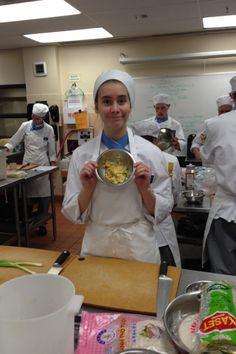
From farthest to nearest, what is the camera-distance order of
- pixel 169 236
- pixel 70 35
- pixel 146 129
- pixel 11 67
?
pixel 11 67
pixel 70 35
pixel 146 129
pixel 169 236

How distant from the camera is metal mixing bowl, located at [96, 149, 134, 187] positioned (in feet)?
3.56

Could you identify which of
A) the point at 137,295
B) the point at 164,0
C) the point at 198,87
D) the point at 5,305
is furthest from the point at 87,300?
the point at 198,87

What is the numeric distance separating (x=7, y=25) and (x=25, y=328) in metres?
3.86

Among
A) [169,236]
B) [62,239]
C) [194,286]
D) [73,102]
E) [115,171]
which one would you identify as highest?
[73,102]

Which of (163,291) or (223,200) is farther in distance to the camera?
(223,200)

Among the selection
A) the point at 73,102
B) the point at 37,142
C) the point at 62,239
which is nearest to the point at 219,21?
the point at 73,102

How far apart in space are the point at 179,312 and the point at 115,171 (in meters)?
0.51

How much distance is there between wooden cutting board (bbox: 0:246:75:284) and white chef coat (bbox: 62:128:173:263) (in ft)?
0.44

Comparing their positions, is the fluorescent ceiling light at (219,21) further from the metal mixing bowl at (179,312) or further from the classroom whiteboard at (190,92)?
the metal mixing bowl at (179,312)

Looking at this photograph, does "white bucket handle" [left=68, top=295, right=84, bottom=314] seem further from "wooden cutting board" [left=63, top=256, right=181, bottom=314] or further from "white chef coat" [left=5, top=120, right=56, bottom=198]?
"white chef coat" [left=5, top=120, right=56, bottom=198]

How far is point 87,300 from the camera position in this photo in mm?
855

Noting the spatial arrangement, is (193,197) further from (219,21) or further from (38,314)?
(219,21)

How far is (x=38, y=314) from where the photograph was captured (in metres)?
0.68

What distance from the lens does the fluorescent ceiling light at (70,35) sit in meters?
4.16
